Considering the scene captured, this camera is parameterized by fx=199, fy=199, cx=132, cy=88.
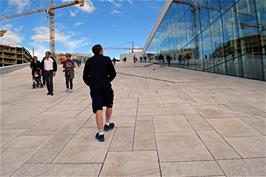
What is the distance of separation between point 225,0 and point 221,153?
46.7 feet

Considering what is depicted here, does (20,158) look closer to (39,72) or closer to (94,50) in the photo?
(94,50)

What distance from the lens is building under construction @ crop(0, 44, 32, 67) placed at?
94.5 metres

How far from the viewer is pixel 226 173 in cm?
246

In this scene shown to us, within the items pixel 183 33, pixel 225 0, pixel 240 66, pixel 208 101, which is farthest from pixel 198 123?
pixel 183 33

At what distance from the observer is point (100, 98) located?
3.63m

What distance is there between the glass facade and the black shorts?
9.96 metres

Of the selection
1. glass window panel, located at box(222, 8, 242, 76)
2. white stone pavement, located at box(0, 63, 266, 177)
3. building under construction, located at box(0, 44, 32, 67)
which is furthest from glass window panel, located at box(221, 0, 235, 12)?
building under construction, located at box(0, 44, 32, 67)

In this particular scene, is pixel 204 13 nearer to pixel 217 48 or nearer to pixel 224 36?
pixel 217 48

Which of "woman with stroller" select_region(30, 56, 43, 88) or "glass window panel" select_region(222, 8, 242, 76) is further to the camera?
"glass window panel" select_region(222, 8, 242, 76)

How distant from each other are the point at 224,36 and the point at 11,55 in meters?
111

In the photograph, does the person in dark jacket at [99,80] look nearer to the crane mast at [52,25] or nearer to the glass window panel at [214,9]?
the glass window panel at [214,9]

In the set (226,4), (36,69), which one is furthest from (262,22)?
(36,69)

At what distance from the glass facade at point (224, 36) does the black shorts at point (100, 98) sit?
32.7ft

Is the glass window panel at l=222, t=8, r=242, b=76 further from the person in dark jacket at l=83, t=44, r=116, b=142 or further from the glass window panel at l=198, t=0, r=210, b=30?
the person in dark jacket at l=83, t=44, r=116, b=142
